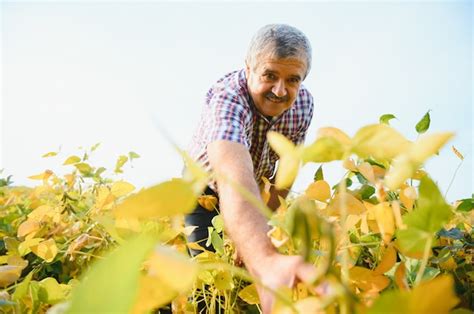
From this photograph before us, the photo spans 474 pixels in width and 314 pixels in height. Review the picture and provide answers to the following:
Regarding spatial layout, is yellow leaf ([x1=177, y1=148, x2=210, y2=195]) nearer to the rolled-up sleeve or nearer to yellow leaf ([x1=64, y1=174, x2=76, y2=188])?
the rolled-up sleeve

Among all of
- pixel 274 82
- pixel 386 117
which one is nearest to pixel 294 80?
pixel 274 82

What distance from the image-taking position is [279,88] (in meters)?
1.48

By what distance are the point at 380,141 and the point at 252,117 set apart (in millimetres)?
1289

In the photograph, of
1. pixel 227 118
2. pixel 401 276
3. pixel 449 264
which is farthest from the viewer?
pixel 227 118

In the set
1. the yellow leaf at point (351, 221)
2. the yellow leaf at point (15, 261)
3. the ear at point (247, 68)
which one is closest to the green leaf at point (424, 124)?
the yellow leaf at point (351, 221)

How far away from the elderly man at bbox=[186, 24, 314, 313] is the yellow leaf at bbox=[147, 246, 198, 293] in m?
0.41

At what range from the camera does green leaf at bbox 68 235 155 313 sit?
0.21 metres

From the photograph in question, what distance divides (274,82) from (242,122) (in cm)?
28

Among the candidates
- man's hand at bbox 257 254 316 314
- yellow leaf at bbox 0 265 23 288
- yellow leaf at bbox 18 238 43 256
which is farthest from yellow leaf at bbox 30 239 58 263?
man's hand at bbox 257 254 316 314

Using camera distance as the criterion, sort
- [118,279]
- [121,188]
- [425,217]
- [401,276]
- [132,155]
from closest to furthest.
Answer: [118,279]
[425,217]
[401,276]
[121,188]
[132,155]

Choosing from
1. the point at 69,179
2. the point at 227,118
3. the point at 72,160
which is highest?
the point at 227,118

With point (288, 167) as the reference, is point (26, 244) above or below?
below

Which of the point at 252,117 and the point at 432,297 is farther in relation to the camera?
the point at 252,117

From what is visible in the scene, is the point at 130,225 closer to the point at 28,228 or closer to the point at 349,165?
the point at 349,165
